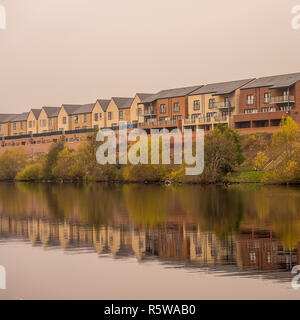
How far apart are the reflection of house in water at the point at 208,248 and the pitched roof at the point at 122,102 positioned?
82.5m

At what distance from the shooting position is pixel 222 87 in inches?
3570

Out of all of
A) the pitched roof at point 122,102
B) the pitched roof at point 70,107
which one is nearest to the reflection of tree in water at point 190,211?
the pitched roof at point 122,102

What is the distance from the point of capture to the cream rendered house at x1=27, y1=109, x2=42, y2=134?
130625 mm

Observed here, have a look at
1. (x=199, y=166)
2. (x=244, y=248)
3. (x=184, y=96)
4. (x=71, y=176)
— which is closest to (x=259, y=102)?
(x=184, y=96)

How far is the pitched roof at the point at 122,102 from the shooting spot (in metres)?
108

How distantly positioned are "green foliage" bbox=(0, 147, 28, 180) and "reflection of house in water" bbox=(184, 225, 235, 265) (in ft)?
232

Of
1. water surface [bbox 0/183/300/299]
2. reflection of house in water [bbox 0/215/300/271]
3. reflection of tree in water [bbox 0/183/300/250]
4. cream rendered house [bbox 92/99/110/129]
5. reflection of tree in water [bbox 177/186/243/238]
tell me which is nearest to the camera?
water surface [bbox 0/183/300/299]

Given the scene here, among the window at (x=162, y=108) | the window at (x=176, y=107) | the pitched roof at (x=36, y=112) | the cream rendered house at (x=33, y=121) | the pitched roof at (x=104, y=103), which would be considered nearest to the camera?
the window at (x=176, y=107)

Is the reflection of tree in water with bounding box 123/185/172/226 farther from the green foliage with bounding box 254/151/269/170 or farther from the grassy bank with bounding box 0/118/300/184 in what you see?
the green foliage with bounding box 254/151/269/170

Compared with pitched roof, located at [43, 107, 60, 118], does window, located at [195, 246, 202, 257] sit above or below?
below

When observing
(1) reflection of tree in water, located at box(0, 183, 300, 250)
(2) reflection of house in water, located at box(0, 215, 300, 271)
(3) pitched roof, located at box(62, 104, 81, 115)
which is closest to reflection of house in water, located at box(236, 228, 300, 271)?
(2) reflection of house in water, located at box(0, 215, 300, 271)

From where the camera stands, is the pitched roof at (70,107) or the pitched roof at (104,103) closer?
the pitched roof at (104,103)

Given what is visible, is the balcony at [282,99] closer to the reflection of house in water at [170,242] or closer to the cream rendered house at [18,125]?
the reflection of house in water at [170,242]
